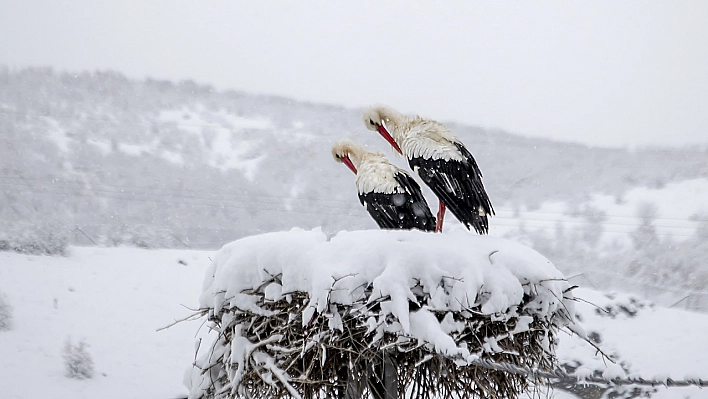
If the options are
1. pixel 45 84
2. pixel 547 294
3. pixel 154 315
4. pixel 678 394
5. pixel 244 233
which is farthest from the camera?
pixel 45 84

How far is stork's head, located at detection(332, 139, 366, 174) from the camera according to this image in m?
1.75

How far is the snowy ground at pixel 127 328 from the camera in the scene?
274 cm

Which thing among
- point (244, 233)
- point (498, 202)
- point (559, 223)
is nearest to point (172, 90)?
point (244, 233)

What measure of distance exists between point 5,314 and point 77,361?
430mm

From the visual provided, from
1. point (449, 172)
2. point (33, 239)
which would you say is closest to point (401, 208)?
point (449, 172)

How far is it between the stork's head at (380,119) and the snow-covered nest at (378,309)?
0.61m

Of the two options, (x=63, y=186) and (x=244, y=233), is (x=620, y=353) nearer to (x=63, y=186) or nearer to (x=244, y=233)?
(x=244, y=233)

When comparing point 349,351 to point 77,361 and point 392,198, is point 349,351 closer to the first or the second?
point 392,198

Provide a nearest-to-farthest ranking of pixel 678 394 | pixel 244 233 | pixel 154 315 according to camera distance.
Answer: pixel 678 394
pixel 154 315
pixel 244 233

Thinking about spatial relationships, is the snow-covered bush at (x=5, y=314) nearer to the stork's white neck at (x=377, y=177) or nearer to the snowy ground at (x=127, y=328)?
the snowy ground at (x=127, y=328)

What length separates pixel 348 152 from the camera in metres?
1.78

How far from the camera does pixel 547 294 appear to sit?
1.00 m

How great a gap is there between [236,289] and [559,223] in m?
2.59

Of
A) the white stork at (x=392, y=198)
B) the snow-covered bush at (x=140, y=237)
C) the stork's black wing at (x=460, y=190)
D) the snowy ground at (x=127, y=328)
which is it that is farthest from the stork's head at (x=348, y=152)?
the snow-covered bush at (x=140, y=237)
